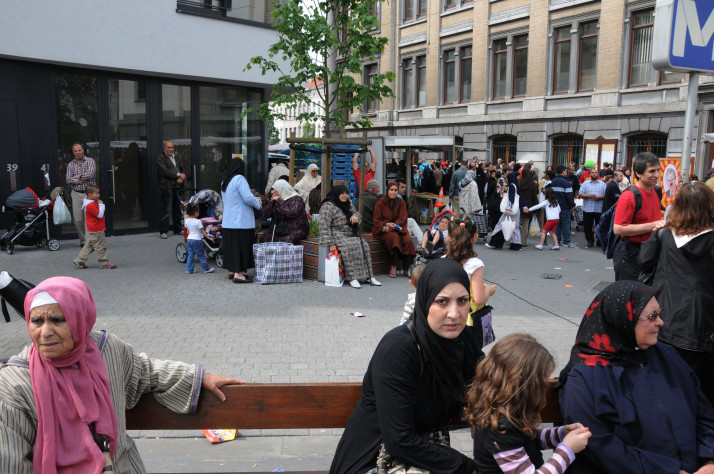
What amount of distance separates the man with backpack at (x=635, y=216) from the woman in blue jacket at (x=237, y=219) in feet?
18.7

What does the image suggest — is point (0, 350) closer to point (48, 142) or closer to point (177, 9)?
point (48, 142)

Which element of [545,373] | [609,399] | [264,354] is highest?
[545,373]

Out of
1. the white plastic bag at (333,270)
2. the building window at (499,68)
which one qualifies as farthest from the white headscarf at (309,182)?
the building window at (499,68)

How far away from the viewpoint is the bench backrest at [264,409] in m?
3.07

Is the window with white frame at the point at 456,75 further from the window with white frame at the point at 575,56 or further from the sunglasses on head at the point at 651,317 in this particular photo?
the sunglasses on head at the point at 651,317

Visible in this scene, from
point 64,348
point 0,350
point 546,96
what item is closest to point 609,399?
point 64,348

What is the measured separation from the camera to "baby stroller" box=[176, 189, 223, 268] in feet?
36.5

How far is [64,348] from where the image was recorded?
2.38 meters

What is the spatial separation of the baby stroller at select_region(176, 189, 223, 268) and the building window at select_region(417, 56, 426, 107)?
2753cm

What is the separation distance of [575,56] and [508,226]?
16.4 m

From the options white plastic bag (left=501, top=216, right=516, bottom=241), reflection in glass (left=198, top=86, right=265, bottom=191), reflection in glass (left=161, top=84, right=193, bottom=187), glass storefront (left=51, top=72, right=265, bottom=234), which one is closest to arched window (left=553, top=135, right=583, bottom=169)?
white plastic bag (left=501, top=216, right=516, bottom=241)

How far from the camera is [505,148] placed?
103 ft

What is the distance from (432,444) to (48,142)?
43.0 ft

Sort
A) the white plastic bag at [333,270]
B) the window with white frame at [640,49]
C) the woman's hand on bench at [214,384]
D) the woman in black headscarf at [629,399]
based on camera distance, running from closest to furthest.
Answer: the woman in black headscarf at [629,399], the woman's hand on bench at [214,384], the white plastic bag at [333,270], the window with white frame at [640,49]
